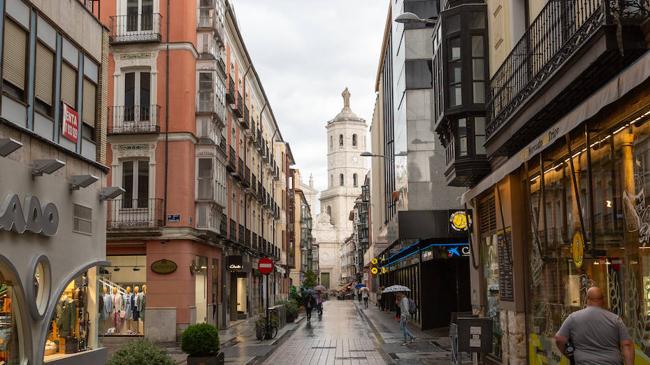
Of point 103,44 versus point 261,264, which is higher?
point 103,44

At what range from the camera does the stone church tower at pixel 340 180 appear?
15800 centimetres

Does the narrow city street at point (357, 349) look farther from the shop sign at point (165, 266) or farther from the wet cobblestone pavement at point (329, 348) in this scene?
the shop sign at point (165, 266)

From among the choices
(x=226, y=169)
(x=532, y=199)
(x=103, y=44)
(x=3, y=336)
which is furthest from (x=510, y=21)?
(x=226, y=169)

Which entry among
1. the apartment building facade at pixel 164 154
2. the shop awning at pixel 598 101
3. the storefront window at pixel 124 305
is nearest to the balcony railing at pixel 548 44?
the shop awning at pixel 598 101

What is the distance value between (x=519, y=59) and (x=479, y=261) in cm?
728

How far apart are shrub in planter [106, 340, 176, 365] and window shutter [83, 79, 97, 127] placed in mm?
5503

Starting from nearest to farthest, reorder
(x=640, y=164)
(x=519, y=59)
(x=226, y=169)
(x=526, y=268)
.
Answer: (x=640, y=164) → (x=519, y=59) → (x=526, y=268) → (x=226, y=169)

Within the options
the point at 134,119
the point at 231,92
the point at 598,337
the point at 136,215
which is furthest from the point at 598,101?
the point at 231,92

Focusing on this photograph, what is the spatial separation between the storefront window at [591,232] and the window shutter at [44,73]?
8.76 meters

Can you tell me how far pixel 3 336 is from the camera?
13.0 meters

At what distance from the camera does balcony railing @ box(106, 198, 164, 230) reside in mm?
29344

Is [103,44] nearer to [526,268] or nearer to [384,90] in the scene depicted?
[526,268]

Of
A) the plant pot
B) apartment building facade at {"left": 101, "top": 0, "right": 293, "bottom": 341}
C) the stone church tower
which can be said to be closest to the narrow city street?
the plant pot

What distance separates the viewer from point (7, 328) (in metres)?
13.1
